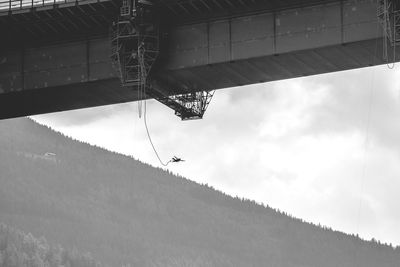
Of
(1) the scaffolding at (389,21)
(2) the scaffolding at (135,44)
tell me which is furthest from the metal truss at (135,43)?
(1) the scaffolding at (389,21)

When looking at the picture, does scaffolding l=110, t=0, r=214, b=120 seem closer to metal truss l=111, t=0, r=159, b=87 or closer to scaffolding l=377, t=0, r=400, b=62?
metal truss l=111, t=0, r=159, b=87

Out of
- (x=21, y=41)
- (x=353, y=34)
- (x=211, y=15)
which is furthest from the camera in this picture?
(x=21, y=41)

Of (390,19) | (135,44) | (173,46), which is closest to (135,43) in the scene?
(135,44)

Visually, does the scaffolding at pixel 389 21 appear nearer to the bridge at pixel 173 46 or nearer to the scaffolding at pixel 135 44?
the bridge at pixel 173 46

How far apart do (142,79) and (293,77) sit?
607 centimetres

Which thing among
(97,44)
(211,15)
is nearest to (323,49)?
(211,15)

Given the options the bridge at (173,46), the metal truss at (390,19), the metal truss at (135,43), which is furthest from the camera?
the metal truss at (135,43)

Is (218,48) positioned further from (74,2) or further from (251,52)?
(74,2)

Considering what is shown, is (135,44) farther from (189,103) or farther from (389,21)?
(389,21)

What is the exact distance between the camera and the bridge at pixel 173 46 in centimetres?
4962

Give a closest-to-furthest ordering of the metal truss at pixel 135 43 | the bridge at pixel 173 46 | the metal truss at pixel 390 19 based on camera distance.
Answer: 1. the metal truss at pixel 390 19
2. the bridge at pixel 173 46
3. the metal truss at pixel 135 43

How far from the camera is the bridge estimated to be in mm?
49625

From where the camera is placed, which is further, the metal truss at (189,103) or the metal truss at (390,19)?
the metal truss at (189,103)

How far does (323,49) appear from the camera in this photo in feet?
163
